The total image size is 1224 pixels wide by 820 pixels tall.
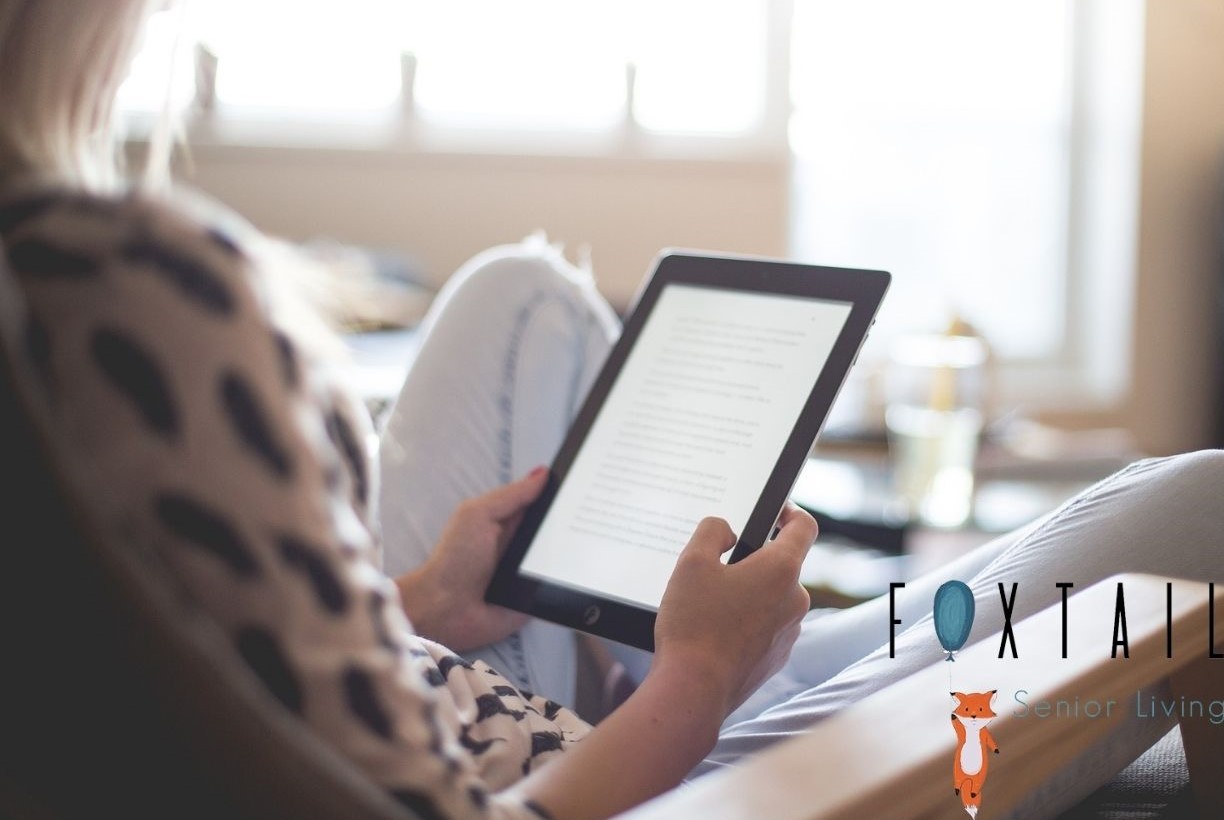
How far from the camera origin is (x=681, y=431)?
967 mm

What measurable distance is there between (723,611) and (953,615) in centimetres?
17

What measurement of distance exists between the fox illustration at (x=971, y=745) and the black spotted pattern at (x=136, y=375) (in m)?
0.37

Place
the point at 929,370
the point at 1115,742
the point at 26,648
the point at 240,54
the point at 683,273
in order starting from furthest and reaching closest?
1. the point at 240,54
2. the point at 929,370
3. the point at 683,273
4. the point at 1115,742
5. the point at 26,648

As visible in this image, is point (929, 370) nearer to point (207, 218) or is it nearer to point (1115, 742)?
point (1115, 742)

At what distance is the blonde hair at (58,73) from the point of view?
54 cm

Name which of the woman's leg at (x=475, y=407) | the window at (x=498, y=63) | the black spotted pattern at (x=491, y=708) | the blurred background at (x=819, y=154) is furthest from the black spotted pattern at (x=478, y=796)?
the window at (x=498, y=63)

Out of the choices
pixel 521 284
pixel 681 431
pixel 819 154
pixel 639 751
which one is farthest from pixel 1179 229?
pixel 639 751

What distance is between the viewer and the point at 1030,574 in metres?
0.82

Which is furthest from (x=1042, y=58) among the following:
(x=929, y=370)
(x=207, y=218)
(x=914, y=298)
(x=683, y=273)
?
(x=207, y=218)

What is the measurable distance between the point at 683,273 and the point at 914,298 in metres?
3.29

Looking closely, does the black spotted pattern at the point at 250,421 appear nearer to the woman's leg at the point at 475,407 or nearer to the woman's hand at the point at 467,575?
the woman's hand at the point at 467,575

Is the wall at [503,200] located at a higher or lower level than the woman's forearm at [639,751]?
higher

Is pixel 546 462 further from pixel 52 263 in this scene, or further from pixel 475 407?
pixel 52 263

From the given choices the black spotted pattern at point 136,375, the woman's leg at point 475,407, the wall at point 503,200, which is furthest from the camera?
the wall at point 503,200
